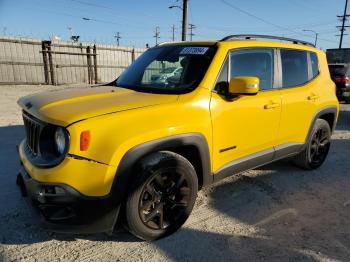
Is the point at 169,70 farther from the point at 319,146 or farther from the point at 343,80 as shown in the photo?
the point at 343,80

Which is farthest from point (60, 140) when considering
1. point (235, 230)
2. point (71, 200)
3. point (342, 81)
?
point (342, 81)

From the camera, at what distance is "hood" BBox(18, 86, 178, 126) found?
2592mm

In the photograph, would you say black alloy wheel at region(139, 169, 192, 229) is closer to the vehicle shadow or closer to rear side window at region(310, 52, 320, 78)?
the vehicle shadow

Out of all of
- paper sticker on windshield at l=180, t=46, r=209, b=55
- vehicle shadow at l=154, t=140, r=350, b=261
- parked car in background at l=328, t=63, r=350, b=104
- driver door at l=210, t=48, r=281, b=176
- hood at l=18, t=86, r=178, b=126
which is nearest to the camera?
hood at l=18, t=86, r=178, b=126

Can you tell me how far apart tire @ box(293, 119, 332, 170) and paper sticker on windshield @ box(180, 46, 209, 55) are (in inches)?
87.8

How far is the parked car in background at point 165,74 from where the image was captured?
11.7ft

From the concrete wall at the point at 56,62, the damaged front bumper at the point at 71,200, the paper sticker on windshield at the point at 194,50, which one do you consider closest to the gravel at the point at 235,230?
the damaged front bumper at the point at 71,200

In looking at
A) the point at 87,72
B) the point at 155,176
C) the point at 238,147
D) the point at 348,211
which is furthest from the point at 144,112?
the point at 87,72

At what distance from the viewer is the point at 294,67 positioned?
14.4ft

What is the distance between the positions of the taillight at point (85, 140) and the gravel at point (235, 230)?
3.28 feet

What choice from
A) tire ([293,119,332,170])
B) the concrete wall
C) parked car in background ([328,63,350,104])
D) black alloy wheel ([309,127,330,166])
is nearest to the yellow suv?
tire ([293,119,332,170])

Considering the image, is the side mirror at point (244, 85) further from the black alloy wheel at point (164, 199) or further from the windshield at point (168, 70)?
the black alloy wheel at point (164, 199)

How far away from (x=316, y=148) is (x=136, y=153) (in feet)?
11.3

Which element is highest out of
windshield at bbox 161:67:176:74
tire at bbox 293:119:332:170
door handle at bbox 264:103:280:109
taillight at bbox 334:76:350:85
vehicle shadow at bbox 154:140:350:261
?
windshield at bbox 161:67:176:74
